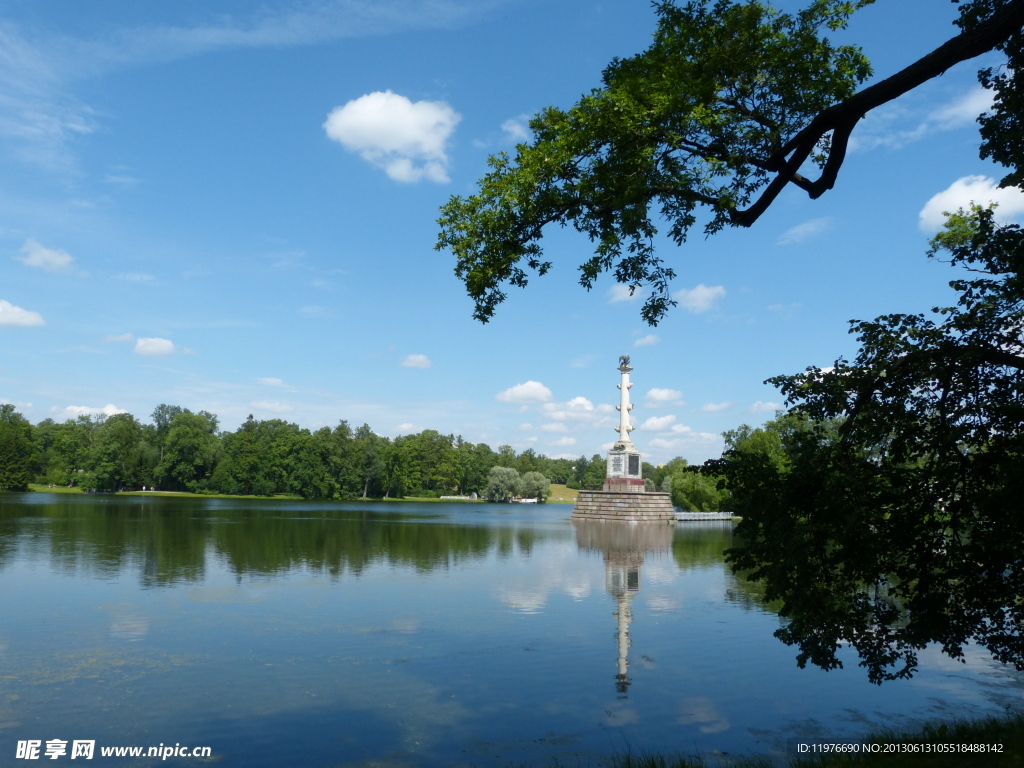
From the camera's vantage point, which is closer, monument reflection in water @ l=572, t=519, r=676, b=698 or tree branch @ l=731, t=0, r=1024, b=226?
tree branch @ l=731, t=0, r=1024, b=226

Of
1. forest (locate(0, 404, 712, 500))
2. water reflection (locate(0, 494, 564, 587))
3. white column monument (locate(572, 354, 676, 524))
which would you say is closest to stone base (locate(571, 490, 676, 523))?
white column monument (locate(572, 354, 676, 524))

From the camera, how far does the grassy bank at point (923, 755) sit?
289 inches

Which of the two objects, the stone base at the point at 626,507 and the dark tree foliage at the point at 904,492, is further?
the stone base at the point at 626,507

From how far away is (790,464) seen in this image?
8.25 metres

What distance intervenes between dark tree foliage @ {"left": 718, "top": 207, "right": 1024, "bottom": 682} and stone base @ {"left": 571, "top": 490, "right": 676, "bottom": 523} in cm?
5498

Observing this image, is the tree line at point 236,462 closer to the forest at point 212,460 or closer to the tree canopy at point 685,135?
the forest at point 212,460

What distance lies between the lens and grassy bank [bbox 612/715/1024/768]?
734 centimetres

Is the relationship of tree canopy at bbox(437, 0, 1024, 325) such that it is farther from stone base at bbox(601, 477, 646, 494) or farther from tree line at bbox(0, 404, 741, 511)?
tree line at bbox(0, 404, 741, 511)

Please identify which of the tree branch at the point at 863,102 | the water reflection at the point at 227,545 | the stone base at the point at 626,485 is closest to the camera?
the tree branch at the point at 863,102

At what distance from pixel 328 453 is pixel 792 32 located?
110923mm

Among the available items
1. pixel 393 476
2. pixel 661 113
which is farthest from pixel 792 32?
pixel 393 476

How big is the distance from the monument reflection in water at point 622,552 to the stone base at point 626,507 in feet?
2.51

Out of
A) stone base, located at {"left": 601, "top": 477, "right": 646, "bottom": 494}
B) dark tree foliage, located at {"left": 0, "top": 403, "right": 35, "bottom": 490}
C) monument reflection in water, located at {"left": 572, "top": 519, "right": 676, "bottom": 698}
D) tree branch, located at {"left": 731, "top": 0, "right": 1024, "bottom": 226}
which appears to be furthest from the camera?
dark tree foliage, located at {"left": 0, "top": 403, "right": 35, "bottom": 490}

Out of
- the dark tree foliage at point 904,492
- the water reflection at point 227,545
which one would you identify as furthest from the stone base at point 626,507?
the dark tree foliage at point 904,492
